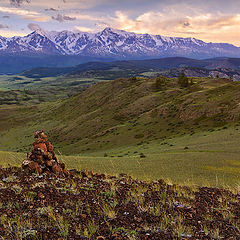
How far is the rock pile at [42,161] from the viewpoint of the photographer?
480 inches

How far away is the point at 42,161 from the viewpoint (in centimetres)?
1268

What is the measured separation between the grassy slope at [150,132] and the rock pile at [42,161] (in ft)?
10.9

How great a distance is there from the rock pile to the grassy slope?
3324 millimetres

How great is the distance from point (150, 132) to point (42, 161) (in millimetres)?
38236

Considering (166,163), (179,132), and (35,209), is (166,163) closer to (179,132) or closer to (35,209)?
(35,209)

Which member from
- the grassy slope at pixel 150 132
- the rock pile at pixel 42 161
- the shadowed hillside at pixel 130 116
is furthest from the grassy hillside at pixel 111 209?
the shadowed hillside at pixel 130 116

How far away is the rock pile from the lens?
12.2 m

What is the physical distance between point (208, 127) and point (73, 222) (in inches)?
1530

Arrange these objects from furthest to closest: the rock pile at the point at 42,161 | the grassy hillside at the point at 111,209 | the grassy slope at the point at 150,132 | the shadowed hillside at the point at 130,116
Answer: the shadowed hillside at the point at 130,116, the grassy slope at the point at 150,132, the rock pile at the point at 42,161, the grassy hillside at the point at 111,209

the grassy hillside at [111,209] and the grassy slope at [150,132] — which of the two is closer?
the grassy hillside at [111,209]

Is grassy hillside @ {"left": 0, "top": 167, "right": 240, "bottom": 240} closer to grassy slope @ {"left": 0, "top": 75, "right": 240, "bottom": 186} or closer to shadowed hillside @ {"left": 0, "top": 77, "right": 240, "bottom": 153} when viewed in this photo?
grassy slope @ {"left": 0, "top": 75, "right": 240, "bottom": 186}

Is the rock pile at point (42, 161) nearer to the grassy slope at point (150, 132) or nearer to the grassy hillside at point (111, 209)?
the grassy hillside at point (111, 209)

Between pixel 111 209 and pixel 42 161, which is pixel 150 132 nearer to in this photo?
pixel 42 161

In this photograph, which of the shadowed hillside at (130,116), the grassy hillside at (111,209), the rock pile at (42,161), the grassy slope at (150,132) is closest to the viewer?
the grassy hillside at (111,209)
